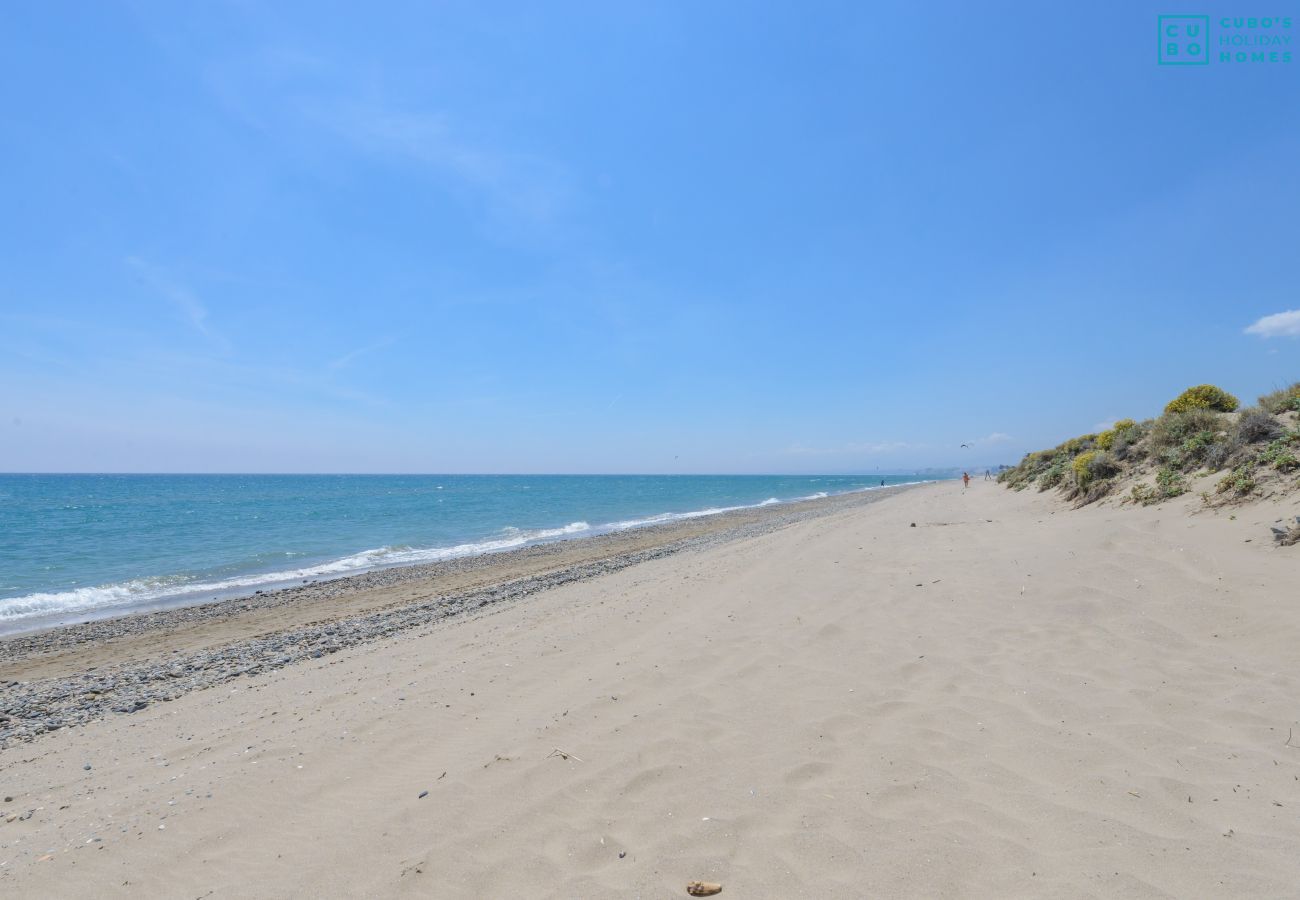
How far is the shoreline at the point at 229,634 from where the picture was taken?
9.23 m

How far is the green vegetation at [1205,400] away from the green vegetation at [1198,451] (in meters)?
0.02

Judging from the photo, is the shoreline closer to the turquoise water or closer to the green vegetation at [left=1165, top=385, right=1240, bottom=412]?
the turquoise water

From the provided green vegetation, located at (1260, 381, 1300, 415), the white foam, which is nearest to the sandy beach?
green vegetation, located at (1260, 381, 1300, 415)

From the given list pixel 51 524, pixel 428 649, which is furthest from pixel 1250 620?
pixel 51 524

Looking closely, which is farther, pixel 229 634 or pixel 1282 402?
pixel 229 634

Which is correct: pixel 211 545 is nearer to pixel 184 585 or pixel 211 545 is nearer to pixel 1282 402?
pixel 184 585

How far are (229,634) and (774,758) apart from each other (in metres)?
14.6

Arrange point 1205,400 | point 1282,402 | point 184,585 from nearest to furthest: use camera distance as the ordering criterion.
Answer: point 1282,402 < point 1205,400 < point 184,585

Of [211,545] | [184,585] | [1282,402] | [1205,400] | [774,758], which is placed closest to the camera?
[774,758]

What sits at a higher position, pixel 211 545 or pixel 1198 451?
pixel 1198 451

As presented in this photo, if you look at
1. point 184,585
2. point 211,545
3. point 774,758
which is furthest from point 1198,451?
point 211,545

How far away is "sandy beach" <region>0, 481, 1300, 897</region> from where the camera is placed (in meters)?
3.15

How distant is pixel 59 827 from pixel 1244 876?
7814 millimetres

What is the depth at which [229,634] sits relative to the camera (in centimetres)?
1362
